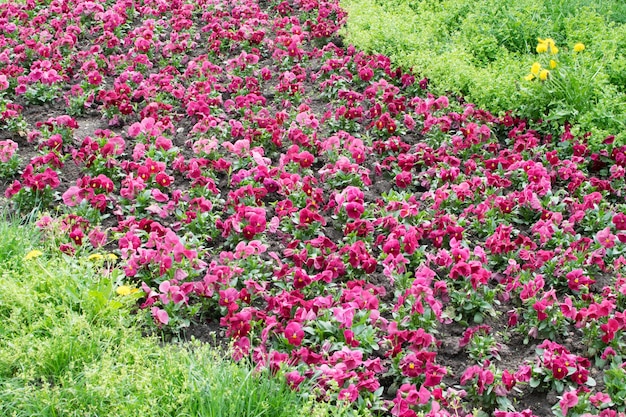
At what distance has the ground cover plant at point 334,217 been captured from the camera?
3736 mm

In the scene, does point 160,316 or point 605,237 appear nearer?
point 160,316

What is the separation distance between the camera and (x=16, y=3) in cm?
880

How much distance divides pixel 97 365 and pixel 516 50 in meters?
5.12

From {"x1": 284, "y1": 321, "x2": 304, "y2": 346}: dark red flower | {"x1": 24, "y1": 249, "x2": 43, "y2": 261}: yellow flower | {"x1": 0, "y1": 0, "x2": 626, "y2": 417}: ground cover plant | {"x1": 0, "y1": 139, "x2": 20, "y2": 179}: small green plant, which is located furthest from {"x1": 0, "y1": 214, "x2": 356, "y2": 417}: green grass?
{"x1": 0, "y1": 139, "x2": 20, "y2": 179}: small green plant

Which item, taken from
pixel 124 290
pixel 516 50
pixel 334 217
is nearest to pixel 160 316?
pixel 124 290

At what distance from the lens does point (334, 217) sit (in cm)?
491

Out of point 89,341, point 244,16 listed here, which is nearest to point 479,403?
point 89,341

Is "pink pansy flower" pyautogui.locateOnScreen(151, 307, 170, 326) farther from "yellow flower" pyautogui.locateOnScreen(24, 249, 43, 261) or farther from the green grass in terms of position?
"yellow flower" pyautogui.locateOnScreen(24, 249, 43, 261)

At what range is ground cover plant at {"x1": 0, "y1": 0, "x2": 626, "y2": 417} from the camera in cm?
374

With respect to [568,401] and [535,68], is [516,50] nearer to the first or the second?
[535,68]

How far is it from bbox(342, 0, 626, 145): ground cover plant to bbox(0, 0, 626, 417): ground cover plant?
0.55 feet

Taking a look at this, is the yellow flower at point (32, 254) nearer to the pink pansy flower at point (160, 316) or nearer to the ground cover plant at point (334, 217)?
the ground cover plant at point (334, 217)

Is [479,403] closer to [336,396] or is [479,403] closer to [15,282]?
[336,396]

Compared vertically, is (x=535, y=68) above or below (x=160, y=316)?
above
